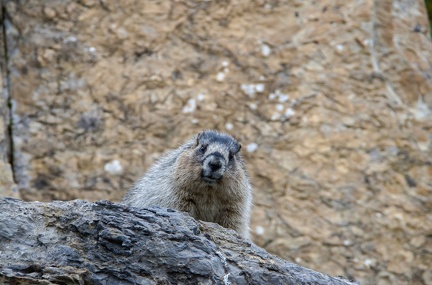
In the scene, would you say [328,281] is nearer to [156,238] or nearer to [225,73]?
[156,238]

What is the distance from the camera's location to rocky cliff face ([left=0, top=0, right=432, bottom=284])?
11.2 m

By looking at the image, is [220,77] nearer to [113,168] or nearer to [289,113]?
[289,113]

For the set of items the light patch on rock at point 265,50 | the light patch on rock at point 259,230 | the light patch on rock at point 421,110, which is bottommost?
the light patch on rock at point 259,230

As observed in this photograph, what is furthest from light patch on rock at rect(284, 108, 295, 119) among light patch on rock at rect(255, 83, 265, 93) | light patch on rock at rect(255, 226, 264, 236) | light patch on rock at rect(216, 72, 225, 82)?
light patch on rock at rect(255, 226, 264, 236)

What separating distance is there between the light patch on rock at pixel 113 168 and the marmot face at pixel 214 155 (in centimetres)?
302

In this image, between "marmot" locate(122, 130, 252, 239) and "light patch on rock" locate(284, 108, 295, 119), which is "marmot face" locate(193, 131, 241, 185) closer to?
"marmot" locate(122, 130, 252, 239)

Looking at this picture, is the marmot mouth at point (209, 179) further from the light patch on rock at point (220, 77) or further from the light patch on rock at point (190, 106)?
the light patch on rock at point (220, 77)

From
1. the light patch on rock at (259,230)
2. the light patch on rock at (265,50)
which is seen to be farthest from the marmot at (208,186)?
the light patch on rock at (265,50)

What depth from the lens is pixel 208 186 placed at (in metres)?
8.09

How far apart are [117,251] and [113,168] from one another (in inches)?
231

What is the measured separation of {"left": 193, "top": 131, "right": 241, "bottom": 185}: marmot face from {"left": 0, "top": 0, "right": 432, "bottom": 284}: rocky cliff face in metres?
2.92

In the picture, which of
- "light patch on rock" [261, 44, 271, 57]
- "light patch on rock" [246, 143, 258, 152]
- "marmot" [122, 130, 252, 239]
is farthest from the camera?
"light patch on rock" [261, 44, 271, 57]

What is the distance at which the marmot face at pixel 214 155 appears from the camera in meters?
7.95

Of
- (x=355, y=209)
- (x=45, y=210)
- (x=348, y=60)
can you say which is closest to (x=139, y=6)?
(x=348, y=60)
